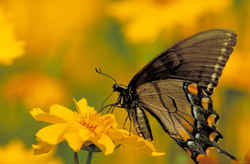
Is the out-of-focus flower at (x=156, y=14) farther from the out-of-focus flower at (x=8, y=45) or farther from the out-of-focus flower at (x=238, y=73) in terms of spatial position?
the out-of-focus flower at (x=8, y=45)

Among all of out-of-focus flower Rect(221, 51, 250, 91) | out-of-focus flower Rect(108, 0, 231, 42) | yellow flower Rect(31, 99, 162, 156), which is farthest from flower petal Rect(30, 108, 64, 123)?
out-of-focus flower Rect(108, 0, 231, 42)

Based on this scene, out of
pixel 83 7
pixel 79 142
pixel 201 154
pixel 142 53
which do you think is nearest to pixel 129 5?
pixel 142 53

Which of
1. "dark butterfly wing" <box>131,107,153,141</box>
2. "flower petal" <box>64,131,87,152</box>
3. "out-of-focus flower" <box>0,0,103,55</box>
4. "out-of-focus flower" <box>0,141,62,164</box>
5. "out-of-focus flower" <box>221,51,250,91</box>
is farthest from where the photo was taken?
"out-of-focus flower" <box>0,0,103,55</box>

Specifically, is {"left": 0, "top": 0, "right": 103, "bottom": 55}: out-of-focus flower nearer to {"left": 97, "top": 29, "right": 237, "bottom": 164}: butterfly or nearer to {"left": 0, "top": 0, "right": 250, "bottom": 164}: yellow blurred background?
{"left": 0, "top": 0, "right": 250, "bottom": 164}: yellow blurred background

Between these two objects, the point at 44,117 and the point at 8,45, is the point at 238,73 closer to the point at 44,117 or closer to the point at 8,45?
the point at 8,45

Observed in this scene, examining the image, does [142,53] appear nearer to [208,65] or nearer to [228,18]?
[228,18]

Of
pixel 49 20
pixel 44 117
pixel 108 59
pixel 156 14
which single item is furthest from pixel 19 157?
pixel 49 20

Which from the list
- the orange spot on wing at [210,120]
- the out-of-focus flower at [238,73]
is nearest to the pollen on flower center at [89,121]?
the orange spot on wing at [210,120]
